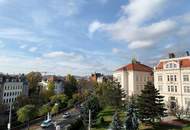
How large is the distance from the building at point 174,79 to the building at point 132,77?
7.48 metres

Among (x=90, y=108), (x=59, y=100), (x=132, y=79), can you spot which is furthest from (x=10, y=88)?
(x=90, y=108)

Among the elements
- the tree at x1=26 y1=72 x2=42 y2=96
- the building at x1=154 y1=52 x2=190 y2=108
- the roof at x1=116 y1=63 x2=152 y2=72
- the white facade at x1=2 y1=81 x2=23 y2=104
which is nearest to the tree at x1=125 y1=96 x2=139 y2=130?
the building at x1=154 y1=52 x2=190 y2=108

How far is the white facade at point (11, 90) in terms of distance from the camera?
2466 inches

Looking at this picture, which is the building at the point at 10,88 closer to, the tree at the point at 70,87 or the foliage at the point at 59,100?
the foliage at the point at 59,100

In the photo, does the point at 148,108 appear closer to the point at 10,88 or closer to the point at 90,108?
the point at 90,108

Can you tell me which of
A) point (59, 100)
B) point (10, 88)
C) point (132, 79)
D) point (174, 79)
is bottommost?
point (59, 100)

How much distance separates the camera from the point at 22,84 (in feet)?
236

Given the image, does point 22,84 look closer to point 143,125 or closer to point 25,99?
point 25,99

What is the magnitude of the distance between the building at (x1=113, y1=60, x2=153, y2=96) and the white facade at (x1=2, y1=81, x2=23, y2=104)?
1319 inches

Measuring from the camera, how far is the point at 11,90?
6600cm

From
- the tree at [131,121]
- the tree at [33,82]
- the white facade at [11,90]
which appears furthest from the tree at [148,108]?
the tree at [33,82]

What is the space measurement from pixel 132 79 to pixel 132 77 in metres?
0.57

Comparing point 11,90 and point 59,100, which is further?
point 11,90

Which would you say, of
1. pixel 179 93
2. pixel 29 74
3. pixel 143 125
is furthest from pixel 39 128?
pixel 29 74
